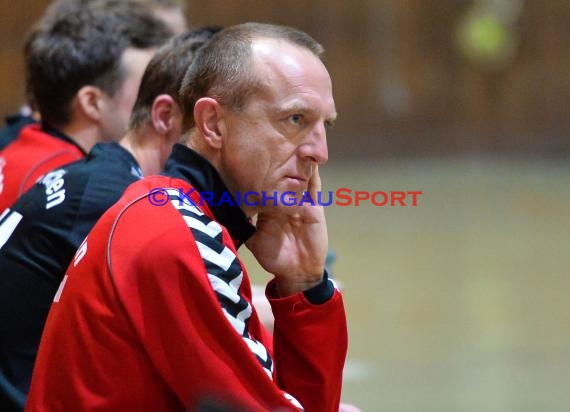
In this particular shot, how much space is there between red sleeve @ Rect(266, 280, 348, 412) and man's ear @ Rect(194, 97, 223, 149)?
40 cm

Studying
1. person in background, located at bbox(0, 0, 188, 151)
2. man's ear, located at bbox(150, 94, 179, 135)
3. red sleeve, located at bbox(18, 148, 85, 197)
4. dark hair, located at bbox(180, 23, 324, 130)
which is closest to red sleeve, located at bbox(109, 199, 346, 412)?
dark hair, located at bbox(180, 23, 324, 130)

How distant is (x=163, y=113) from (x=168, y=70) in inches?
5.1

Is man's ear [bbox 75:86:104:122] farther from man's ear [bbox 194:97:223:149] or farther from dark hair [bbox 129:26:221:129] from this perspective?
man's ear [bbox 194:97:223:149]

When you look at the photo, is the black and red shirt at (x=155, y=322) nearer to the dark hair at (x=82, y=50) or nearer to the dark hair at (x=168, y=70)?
the dark hair at (x=168, y=70)

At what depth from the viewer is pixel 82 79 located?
3.62 meters

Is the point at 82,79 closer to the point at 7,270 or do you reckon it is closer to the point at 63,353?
the point at 7,270

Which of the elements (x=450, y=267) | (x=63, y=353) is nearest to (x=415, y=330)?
(x=450, y=267)

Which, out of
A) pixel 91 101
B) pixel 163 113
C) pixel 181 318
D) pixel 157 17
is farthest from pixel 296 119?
pixel 157 17

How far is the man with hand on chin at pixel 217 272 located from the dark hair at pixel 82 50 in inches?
51.5

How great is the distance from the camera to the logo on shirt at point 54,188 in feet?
8.50

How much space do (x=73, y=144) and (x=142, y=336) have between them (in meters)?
1.86

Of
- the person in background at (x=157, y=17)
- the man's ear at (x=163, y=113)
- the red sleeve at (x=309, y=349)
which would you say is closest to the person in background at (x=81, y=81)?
the person in background at (x=157, y=17)

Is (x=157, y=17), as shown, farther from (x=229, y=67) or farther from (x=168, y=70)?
(x=229, y=67)

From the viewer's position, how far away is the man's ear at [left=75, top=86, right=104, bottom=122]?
3598 millimetres
